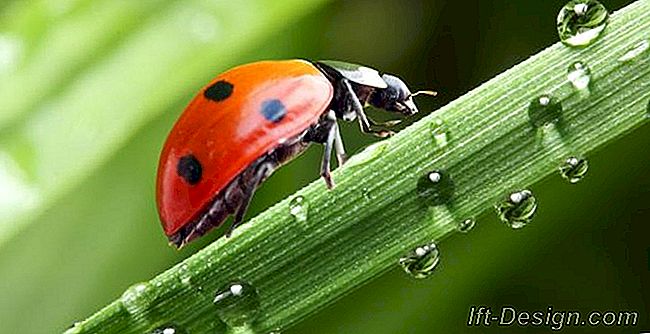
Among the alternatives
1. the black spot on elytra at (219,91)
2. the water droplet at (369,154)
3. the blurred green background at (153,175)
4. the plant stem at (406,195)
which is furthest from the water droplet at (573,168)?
the blurred green background at (153,175)

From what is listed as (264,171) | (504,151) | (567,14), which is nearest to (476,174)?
(504,151)

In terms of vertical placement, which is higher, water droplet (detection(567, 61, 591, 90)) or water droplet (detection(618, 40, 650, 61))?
water droplet (detection(618, 40, 650, 61))

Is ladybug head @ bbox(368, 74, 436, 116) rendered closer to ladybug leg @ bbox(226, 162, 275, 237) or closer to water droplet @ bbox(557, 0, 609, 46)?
ladybug leg @ bbox(226, 162, 275, 237)

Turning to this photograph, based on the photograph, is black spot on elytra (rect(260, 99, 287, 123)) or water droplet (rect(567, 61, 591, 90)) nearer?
water droplet (rect(567, 61, 591, 90))

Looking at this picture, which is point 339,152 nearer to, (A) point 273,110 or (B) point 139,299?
(A) point 273,110

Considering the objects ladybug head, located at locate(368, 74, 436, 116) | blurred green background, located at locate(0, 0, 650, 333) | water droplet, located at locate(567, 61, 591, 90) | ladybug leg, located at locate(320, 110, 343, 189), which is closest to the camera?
water droplet, located at locate(567, 61, 591, 90)

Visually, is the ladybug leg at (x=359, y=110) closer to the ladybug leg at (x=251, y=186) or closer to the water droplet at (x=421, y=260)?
the ladybug leg at (x=251, y=186)

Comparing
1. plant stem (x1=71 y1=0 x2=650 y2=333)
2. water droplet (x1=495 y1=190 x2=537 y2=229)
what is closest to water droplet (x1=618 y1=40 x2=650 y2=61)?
plant stem (x1=71 y1=0 x2=650 y2=333)

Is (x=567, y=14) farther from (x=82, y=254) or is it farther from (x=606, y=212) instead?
(x=82, y=254)
